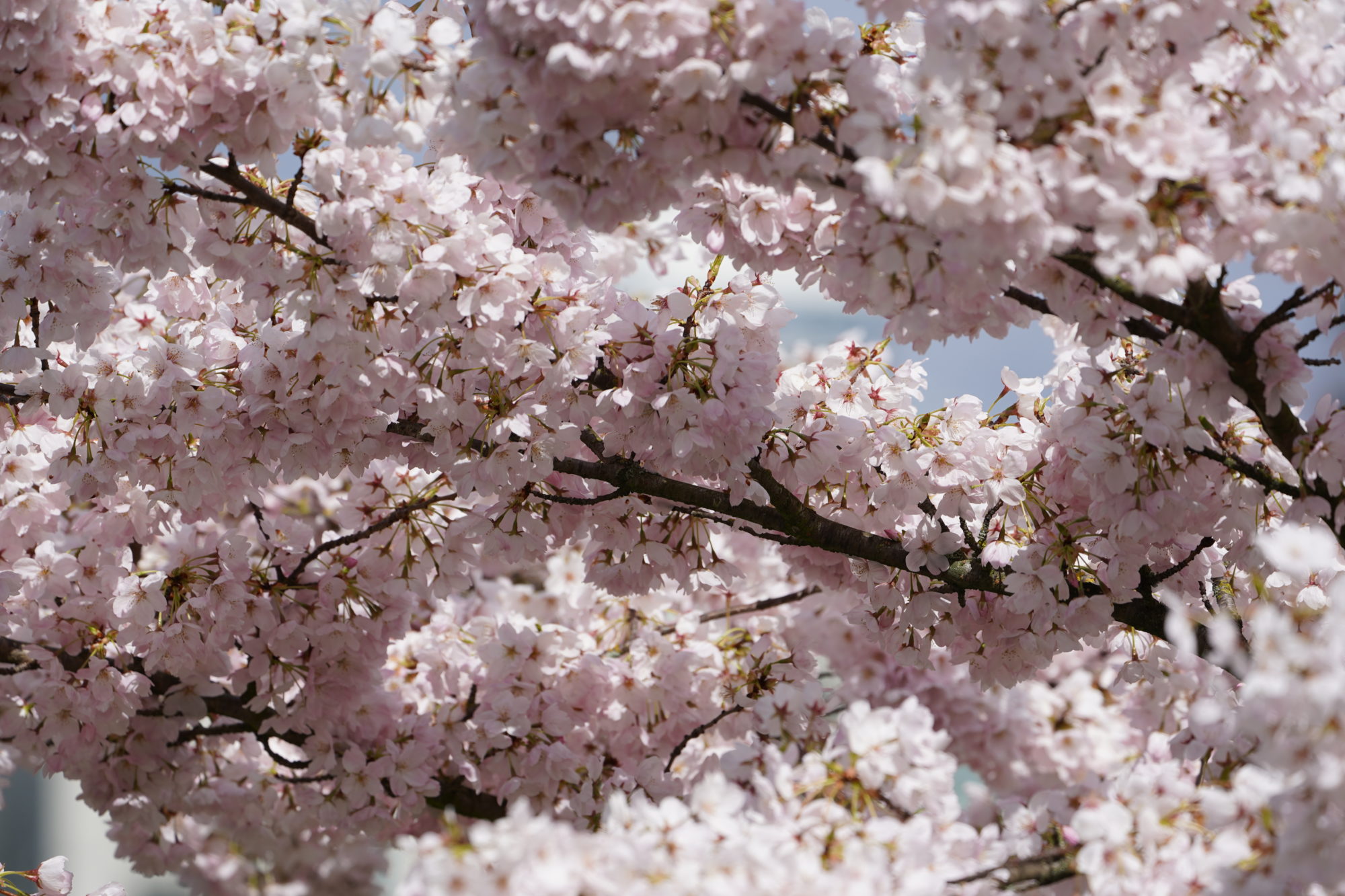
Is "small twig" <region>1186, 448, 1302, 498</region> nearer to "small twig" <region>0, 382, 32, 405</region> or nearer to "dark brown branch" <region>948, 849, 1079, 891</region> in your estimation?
"dark brown branch" <region>948, 849, 1079, 891</region>

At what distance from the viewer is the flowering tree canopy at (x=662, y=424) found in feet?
4.86

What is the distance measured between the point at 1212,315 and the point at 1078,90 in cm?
57

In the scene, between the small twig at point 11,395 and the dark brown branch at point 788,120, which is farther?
the small twig at point 11,395

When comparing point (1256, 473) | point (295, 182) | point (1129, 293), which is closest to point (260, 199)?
point (295, 182)

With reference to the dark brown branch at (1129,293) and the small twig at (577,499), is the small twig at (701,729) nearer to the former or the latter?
the small twig at (577,499)

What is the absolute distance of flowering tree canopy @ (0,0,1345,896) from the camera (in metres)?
1.48

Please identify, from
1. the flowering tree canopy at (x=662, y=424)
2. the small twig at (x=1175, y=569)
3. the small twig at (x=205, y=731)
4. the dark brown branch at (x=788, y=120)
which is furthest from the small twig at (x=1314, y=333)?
the small twig at (x=205, y=731)

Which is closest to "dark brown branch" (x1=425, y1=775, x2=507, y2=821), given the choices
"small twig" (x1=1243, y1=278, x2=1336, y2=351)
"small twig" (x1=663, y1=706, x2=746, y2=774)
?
"small twig" (x1=663, y1=706, x2=746, y2=774)

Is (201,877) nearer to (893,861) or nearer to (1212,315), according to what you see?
(893,861)

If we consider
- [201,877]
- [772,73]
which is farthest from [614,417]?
[201,877]

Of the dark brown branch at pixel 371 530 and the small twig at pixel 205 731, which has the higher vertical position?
the dark brown branch at pixel 371 530

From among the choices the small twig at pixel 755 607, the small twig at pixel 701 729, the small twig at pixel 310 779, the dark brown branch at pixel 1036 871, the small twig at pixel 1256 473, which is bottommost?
the dark brown branch at pixel 1036 871

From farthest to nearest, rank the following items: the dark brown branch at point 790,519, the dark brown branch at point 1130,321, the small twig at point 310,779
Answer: the small twig at point 310,779, the dark brown branch at point 790,519, the dark brown branch at point 1130,321

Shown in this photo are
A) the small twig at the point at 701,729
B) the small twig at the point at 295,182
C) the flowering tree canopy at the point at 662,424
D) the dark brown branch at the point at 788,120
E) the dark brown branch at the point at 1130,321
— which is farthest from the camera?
the small twig at the point at 701,729
